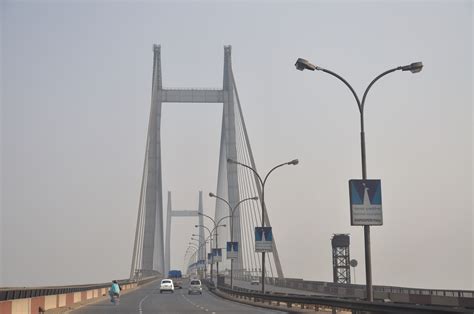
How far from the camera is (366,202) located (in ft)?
79.4

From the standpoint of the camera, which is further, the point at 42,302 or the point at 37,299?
the point at 42,302

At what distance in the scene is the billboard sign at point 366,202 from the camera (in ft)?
78.7

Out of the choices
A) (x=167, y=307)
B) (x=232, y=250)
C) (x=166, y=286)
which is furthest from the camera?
(x=166, y=286)

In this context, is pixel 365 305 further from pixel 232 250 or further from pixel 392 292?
pixel 232 250

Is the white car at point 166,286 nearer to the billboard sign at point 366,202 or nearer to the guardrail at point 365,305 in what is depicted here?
the guardrail at point 365,305

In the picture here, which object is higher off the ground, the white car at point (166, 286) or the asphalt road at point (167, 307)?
the white car at point (166, 286)

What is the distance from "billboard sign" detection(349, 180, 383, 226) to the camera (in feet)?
78.7

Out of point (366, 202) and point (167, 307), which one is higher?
point (366, 202)

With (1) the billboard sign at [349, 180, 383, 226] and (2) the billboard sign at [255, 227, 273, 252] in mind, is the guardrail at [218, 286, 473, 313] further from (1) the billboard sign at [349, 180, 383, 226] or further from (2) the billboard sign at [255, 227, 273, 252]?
(2) the billboard sign at [255, 227, 273, 252]

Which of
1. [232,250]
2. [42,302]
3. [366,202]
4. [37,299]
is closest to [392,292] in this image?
[232,250]

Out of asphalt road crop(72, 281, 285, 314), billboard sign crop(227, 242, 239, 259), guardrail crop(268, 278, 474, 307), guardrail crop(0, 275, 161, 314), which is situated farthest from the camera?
billboard sign crop(227, 242, 239, 259)

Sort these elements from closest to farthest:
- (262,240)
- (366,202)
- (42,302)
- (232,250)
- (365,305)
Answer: (365,305)
(366,202)
(42,302)
(262,240)
(232,250)

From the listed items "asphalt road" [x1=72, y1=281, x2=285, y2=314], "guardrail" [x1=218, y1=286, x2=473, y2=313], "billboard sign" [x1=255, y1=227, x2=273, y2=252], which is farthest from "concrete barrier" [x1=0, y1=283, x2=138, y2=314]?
"billboard sign" [x1=255, y1=227, x2=273, y2=252]

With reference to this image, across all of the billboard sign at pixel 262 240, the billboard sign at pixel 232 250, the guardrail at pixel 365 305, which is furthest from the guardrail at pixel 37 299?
the billboard sign at pixel 262 240
